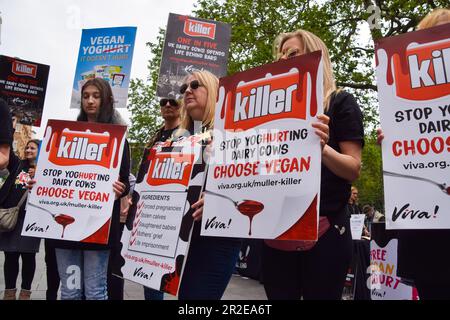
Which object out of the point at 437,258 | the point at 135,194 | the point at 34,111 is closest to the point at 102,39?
the point at 34,111

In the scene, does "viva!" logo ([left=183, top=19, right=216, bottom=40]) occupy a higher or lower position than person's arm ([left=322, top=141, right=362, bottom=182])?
higher

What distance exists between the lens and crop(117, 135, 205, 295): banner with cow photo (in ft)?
7.61

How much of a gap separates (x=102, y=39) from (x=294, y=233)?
4663mm

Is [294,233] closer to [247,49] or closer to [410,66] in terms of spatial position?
[410,66]

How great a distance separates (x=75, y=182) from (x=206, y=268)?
1.27 metres

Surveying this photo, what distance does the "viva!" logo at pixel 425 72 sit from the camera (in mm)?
1788

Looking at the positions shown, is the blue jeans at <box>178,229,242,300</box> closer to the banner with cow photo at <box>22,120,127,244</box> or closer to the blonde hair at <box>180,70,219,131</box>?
the blonde hair at <box>180,70,219,131</box>

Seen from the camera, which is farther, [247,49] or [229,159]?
Answer: [247,49]

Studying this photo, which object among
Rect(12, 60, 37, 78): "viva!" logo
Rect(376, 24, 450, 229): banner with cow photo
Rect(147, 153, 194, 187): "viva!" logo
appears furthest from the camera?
Rect(12, 60, 37, 78): "viva!" logo

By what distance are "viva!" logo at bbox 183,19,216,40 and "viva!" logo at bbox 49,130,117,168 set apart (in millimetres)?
3326

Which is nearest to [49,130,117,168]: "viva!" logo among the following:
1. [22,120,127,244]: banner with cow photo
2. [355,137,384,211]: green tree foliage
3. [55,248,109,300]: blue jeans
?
[22,120,127,244]: banner with cow photo

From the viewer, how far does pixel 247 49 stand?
15172 millimetres

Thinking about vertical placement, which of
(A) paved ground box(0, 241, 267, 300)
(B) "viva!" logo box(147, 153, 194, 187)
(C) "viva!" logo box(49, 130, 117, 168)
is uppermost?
(C) "viva!" logo box(49, 130, 117, 168)

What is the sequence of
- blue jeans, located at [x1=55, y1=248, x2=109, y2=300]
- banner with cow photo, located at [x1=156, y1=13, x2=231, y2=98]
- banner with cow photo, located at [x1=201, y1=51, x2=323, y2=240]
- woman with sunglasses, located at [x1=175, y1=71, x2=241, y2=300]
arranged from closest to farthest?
banner with cow photo, located at [x1=201, y1=51, x2=323, y2=240] → woman with sunglasses, located at [x1=175, y1=71, x2=241, y2=300] → blue jeans, located at [x1=55, y1=248, x2=109, y2=300] → banner with cow photo, located at [x1=156, y1=13, x2=231, y2=98]
